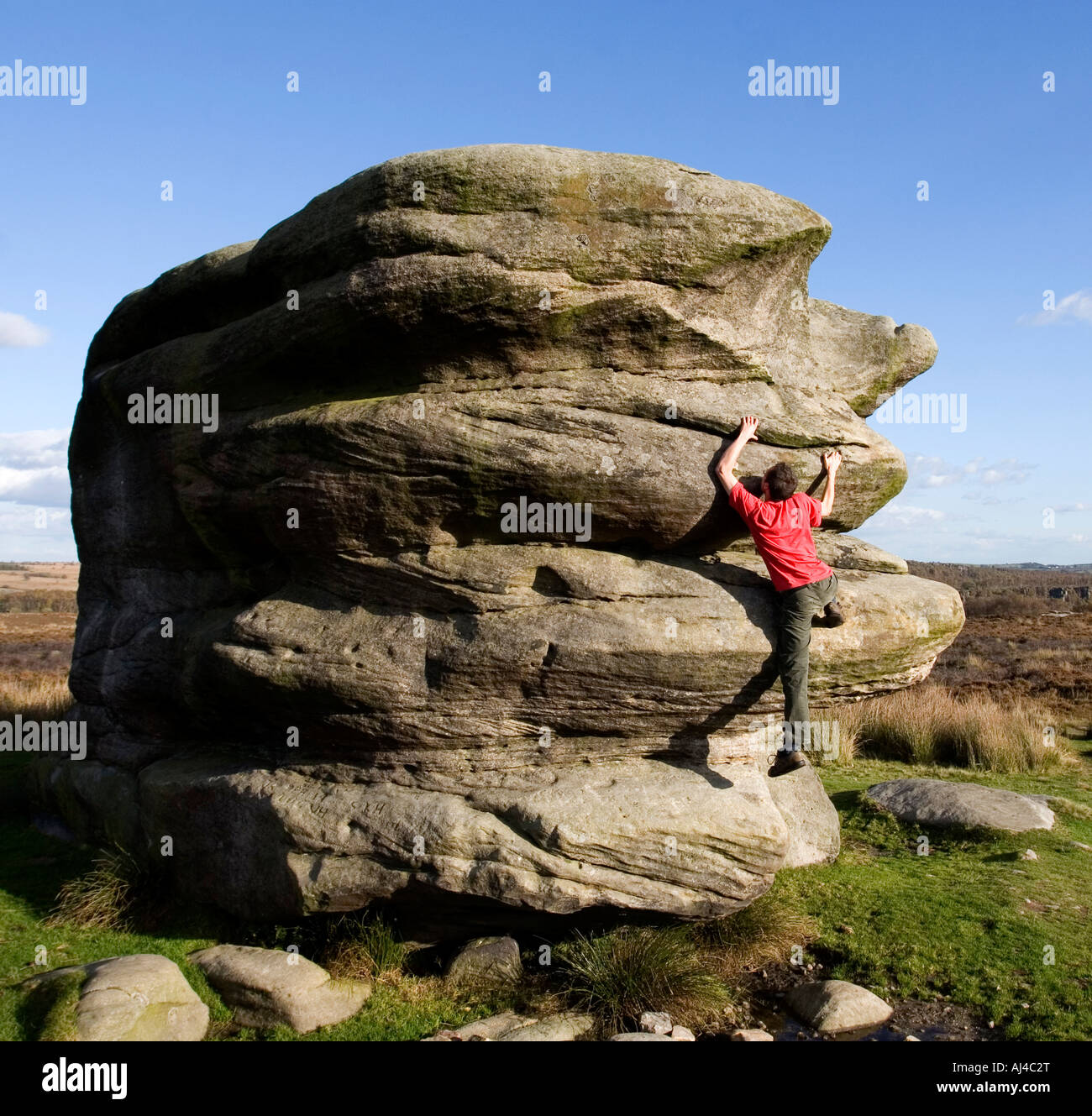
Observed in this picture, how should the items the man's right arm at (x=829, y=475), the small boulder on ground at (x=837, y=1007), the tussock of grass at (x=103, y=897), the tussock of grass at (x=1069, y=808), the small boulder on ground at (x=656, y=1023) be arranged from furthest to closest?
the tussock of grass at (x=1069, y=808), the man's right arm at (x=829, y=475), the tussock of grass at (x=103, y=897), the small boulder on ground at (x=837, y=1007), the small boulder on ground at (x=656, y=1023)

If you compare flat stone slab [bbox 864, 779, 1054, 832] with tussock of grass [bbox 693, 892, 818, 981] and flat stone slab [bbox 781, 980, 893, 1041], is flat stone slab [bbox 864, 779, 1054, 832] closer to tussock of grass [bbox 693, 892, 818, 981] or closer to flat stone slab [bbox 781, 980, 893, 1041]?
tussock of grass [bbox 693, 892, 818, 981]

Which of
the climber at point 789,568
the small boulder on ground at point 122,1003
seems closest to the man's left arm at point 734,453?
the climber at point 789,568

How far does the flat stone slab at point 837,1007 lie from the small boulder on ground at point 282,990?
421cm

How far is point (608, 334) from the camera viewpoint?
32.6 ft

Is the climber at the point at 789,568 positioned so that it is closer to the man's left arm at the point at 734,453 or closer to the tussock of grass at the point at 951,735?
the man's left arm at the point at 734,453

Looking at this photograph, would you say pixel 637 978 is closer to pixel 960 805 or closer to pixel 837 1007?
pixel 837 1007

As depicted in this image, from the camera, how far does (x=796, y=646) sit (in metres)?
9.56

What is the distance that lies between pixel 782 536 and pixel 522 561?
9.07 feet

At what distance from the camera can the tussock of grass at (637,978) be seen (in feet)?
28.2

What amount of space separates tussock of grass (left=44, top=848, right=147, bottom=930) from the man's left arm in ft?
26.6

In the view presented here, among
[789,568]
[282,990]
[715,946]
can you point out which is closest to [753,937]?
[715,946]

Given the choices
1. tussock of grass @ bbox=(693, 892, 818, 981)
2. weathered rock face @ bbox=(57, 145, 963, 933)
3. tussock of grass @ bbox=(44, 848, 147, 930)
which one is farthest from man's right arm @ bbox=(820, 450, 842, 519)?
tussock of grass @ bbox=(44, 848, 147, 930)
